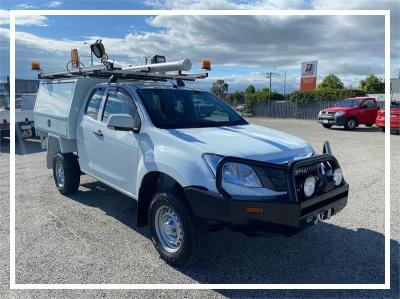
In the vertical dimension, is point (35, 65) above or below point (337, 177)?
above

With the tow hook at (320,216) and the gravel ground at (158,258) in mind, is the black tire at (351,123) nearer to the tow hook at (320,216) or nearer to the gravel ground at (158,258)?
the gravel ground at (158,258)

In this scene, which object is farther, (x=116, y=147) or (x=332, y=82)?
(x=332, y=82)

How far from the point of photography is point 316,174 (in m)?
3.53

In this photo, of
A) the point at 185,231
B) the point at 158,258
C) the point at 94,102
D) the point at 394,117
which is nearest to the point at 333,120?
the point at 394,117

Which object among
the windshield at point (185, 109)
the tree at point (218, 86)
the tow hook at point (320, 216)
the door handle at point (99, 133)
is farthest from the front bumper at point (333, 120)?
the tow hook at point (320, 216)

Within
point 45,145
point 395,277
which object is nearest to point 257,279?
point 395,277

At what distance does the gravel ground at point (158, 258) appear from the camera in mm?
3451

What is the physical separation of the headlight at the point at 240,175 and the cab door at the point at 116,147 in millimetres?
1324

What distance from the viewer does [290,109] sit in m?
30.1

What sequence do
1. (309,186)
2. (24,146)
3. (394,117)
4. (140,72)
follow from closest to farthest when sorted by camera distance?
1. (309,186)
2. (140,72)
3. (24,146)
4. (394,117)

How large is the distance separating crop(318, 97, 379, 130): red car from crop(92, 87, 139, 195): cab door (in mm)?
15965

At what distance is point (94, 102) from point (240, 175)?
2916 mm

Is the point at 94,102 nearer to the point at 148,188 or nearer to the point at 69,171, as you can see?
the point at 69,171

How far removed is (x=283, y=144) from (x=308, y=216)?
0.86 metres
